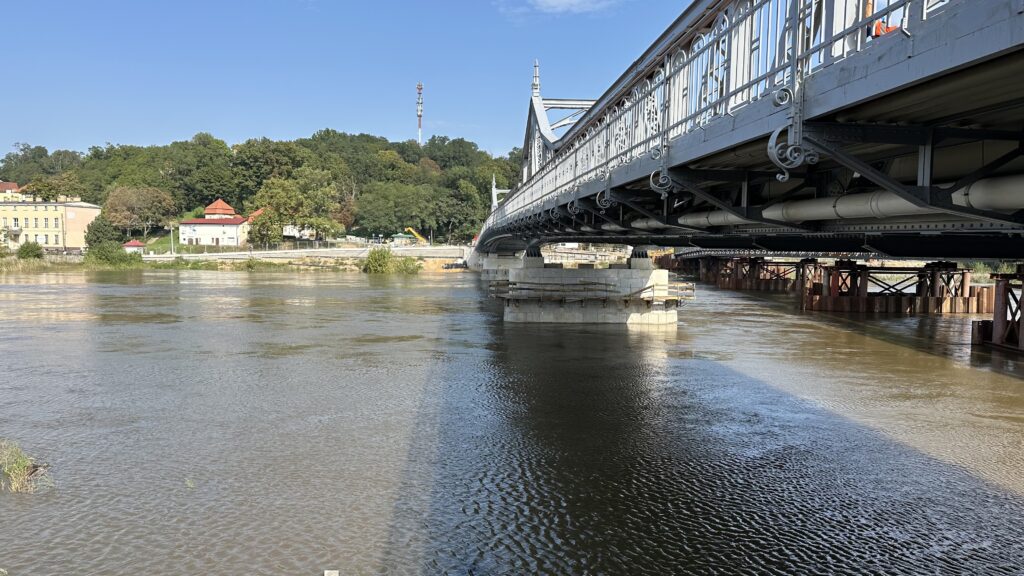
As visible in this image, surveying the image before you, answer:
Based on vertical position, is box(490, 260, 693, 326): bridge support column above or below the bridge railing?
below

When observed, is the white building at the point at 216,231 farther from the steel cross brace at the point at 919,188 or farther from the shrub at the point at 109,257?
the steel cross brace at the point at 919,188

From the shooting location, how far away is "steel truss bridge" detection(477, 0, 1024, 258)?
5242 mm

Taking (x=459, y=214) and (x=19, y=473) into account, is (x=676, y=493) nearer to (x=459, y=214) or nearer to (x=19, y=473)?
(x=19, y=473)

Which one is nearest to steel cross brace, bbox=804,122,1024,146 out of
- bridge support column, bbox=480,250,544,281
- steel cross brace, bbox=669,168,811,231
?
steel cross brace, bbox=669,168,811,231

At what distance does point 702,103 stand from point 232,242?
94434 millimetres

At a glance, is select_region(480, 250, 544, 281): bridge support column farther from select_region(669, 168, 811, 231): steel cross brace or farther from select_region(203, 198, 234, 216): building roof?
select_region(203, 198, 234, 216): building roof

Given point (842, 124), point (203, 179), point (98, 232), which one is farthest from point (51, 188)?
point (842, 124)

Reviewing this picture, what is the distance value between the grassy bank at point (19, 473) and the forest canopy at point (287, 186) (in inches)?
3159

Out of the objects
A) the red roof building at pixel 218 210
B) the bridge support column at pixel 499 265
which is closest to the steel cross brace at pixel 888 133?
the bridge support column at pixel 499 265

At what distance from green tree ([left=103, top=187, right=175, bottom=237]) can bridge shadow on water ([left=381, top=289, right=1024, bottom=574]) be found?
3851 inches

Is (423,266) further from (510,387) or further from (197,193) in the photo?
(510,387)

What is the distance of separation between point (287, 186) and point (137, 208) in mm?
26564

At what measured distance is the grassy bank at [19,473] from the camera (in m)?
9.10

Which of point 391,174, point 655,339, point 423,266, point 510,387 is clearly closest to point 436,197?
point 391,174
